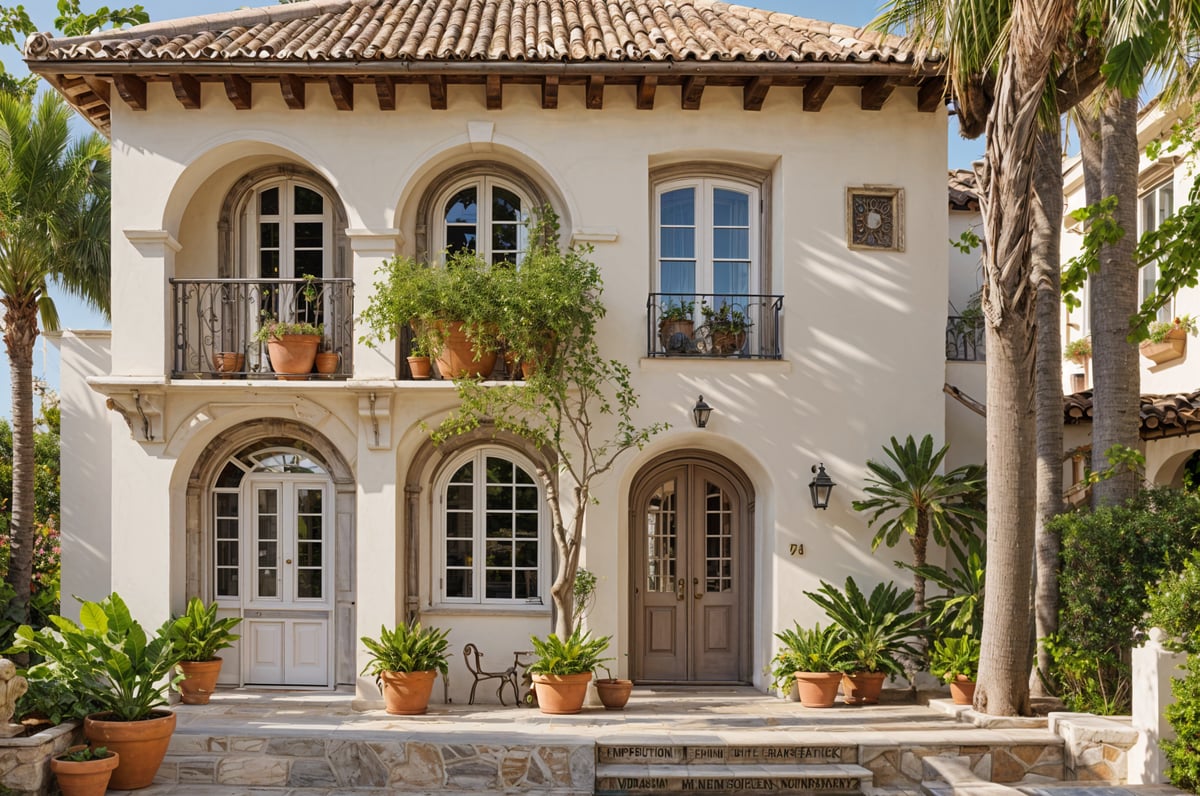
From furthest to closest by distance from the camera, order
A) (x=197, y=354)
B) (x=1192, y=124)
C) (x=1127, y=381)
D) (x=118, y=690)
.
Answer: (x=197, y=354), (x=1192, y=124), (x=1127, y=381), (x=118, y=690)

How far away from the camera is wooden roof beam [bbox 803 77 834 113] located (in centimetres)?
1121

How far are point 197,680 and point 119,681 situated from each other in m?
2.20

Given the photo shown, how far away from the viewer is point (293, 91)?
11.2 m

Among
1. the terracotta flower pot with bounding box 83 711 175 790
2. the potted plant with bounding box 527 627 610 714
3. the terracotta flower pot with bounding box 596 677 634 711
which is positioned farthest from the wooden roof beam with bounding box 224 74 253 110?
the terracotta flower pot with bounding box 596 677 634 711

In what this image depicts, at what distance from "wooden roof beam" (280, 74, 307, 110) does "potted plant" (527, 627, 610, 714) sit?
6.41 meters

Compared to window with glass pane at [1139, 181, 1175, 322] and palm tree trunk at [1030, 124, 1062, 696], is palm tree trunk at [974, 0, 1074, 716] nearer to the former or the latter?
palm tree trunk at [1030, 124, 1062, 696]

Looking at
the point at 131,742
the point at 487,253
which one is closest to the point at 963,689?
the point at 487,253

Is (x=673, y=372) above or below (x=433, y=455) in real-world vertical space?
above

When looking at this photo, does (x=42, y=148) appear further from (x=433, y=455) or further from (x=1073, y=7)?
(x=1073, y=7)

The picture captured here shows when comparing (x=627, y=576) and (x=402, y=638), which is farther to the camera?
(x=627, y=576)

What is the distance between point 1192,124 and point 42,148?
13101 millimetres

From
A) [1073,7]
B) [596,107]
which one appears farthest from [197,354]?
[1073,7]

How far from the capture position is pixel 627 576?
40.3 ft

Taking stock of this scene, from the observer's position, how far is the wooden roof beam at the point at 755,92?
439 inches
